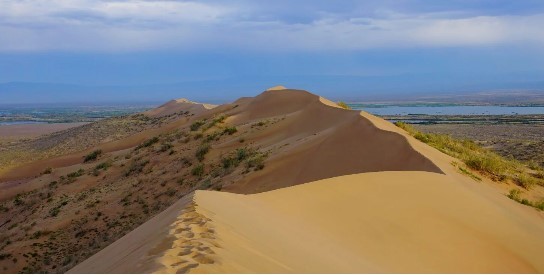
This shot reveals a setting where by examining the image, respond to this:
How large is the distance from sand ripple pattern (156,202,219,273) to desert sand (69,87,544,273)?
0.5 inches

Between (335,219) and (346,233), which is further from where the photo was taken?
(335,219)

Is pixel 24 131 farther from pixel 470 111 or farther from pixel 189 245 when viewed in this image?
pixel 189 245

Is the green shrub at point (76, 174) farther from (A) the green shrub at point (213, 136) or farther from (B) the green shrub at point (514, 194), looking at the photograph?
(B) the green shrub at point (514, 194)

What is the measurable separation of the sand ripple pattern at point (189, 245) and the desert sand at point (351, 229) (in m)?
0.01

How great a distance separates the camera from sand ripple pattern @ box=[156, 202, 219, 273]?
4.60m

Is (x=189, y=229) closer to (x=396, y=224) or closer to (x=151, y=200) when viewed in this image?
(x=396, y=224)

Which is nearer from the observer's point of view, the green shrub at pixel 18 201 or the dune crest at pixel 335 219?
the dune crest at pixel 335 219

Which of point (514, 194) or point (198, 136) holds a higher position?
point (198, 136)

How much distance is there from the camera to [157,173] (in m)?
20.0

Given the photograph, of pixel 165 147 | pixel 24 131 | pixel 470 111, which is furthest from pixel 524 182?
pixel 470 111

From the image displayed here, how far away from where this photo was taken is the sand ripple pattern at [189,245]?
15.1ft

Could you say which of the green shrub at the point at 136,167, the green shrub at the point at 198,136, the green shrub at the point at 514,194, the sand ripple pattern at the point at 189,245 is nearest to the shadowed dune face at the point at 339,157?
the green shrub at the point at 514,194

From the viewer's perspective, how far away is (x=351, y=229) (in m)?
7.73

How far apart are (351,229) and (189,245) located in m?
3.18
